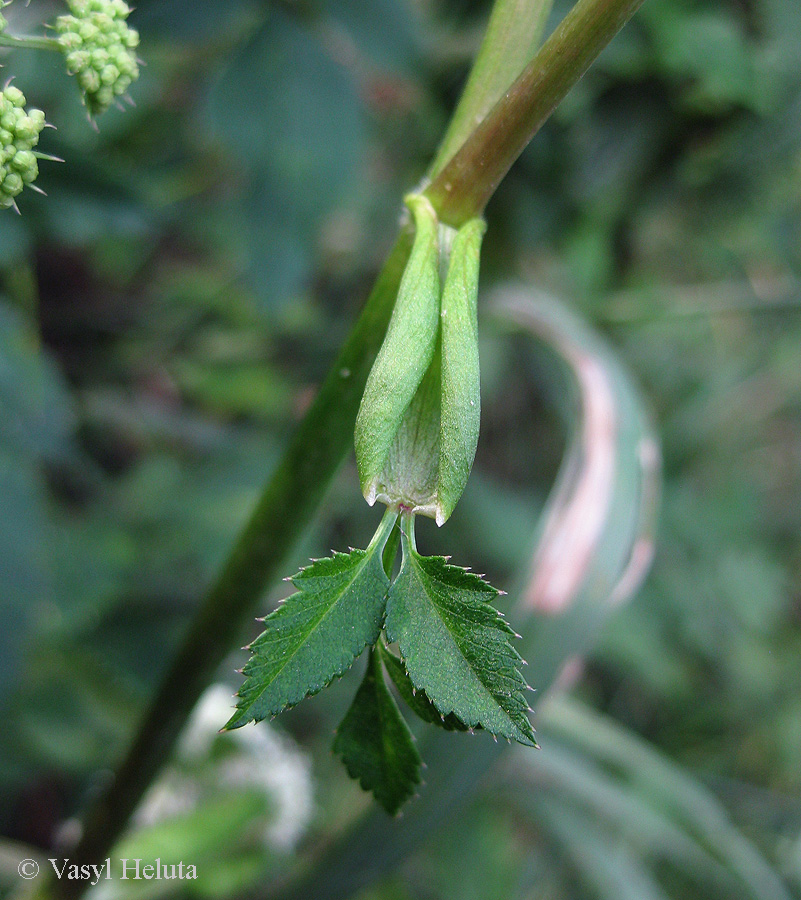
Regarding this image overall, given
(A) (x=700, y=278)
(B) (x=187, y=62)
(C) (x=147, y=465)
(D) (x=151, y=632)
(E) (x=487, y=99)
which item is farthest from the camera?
(A) (x=700, y=278)

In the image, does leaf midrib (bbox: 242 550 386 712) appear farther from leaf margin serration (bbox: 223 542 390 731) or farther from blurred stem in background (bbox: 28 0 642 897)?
blurred stem in background (bbox: 28 0 642 897)

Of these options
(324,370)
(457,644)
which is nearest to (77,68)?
(457,644)

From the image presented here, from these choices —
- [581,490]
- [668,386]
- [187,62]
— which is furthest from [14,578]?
[668,386]

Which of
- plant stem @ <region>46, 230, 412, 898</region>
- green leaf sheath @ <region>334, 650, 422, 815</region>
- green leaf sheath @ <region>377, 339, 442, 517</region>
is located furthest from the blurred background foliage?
green leaf sheath @ <region>377, 339, 442, 517</region>

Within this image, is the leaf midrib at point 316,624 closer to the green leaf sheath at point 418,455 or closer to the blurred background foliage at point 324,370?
the green leaf sheath at point 418,455

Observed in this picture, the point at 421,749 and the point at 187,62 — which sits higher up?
the point at 187,62

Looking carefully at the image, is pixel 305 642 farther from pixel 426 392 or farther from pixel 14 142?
pixel 14 142

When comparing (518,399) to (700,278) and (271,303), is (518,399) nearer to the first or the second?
(700,278)
